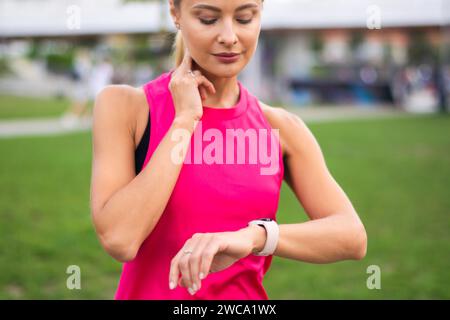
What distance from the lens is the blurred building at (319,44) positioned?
2633cm

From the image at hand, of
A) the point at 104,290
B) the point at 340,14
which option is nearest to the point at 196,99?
the point at 104,290

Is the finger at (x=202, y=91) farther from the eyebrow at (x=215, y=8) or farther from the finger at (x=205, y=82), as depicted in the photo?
the eyebrow at (x=215, y=8)

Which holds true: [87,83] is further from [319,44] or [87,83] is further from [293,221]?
[319,44]

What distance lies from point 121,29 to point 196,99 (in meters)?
28.8

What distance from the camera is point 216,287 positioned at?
1733mm

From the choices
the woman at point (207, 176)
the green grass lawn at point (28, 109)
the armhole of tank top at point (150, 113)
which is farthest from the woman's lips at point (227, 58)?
the green grass lawn at point (28, 109)

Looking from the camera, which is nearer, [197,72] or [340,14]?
[197,72]

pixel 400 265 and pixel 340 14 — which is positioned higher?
pixel 340 14

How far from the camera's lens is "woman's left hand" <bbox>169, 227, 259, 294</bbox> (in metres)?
1.33

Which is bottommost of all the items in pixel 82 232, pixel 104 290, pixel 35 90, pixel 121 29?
pixel 104 290

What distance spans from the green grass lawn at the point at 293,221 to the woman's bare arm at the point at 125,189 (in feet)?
9.55

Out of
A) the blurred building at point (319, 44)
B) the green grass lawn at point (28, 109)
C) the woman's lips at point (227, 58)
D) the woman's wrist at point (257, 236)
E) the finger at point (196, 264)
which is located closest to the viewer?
the finger at point (196, 264)

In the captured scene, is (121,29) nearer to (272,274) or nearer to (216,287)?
(272,274)
